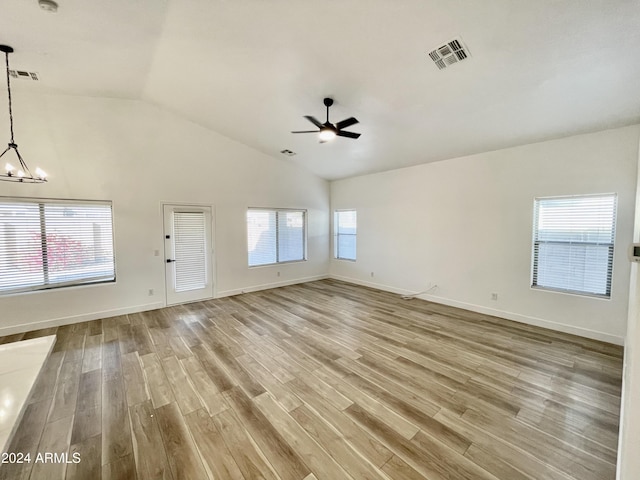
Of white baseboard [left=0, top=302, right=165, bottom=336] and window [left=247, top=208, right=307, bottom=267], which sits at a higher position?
window [left=247, top=208, right=307, bottom=267]

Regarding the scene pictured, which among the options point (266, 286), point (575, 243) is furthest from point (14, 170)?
point (575, 243)

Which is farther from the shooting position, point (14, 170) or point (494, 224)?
point (494, 224)

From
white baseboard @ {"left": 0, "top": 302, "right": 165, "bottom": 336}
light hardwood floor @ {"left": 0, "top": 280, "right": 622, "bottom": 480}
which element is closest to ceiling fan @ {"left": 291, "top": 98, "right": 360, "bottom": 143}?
light hardwood floor @ {"left": 0, "top": 280, "right": 622, "bottom": 480}

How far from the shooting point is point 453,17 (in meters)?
2.34

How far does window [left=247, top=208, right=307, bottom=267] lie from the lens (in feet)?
21.4

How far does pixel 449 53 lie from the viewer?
2.71 m

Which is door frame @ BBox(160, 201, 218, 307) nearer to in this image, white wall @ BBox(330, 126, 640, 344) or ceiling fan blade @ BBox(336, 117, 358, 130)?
ceiling fan blade @ BBox(336, 117, 358, 130)

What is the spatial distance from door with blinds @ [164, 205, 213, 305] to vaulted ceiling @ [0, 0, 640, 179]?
216cm

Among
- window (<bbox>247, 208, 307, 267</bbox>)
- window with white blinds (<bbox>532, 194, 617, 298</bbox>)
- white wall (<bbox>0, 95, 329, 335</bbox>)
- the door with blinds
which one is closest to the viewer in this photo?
window with white blinds (<bbox>532, 194, 617, 298</bbox>)

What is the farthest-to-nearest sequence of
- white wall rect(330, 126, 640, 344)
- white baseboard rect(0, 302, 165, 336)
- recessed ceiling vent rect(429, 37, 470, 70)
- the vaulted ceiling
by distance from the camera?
1. white baseboard rect(0, 302, 165, 336)
2. white wall rect(330, 126, 640, 344)
3. recessed ceiling vent rect(429, 37, 470, 70)
4. the vaulted ceiling

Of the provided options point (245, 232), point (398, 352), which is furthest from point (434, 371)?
point (245, 232)

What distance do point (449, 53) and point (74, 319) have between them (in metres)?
6.58

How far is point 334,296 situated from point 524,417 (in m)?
4.05

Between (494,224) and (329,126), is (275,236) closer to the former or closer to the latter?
(329,126)
